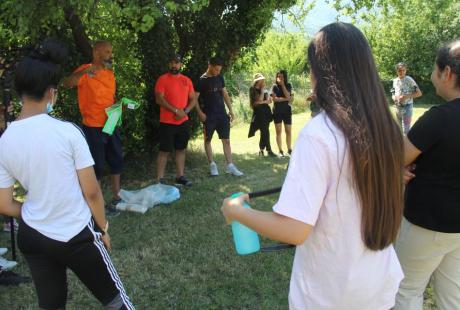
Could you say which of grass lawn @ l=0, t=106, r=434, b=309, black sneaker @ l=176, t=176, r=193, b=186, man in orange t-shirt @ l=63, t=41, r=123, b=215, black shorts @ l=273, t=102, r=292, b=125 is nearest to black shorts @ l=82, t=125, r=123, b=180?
man in orange t-shirt @ l=63, t=41, r=123, b=215

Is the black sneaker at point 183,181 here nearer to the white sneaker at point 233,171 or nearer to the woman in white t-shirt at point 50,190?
the white sneaker at point 233,171

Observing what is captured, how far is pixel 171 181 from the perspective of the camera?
7035 mm

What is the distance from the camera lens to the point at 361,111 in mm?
1469

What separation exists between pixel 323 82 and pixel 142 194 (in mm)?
4629

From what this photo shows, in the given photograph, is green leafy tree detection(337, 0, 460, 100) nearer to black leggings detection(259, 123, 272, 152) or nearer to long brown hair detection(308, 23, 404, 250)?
black leggings detection(259, 123, 272, 152)

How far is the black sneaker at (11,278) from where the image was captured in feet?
12.4

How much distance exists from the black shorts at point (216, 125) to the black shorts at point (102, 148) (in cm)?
199

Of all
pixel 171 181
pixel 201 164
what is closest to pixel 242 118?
pixel 201 164

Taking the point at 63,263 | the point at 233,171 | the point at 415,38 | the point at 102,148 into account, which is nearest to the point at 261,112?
the point at 233,171

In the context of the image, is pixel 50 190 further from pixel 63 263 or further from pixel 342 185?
pixel 342 185

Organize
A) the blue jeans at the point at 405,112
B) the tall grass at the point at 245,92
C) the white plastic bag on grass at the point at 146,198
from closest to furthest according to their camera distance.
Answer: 1. the white plastic bag on grass at the point at 146,198
2. the blue jeans at the point at 405,112
3. the tall grass at the point at 245,92

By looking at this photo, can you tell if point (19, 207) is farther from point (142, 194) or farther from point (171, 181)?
point (171, 181)

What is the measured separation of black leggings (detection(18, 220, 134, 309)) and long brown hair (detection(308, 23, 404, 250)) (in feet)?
4.70

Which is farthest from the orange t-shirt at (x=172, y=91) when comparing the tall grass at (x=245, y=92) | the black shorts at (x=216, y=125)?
the tall grass at (x=245, y=92)
